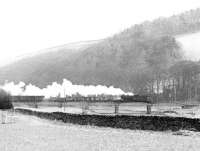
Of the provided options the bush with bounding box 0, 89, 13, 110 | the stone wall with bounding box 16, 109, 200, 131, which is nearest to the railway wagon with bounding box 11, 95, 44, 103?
the stone wall with bounding box 16, 109, 200, 131

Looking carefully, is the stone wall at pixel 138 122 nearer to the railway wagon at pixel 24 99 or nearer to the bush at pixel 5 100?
the bush at pixel 5 100

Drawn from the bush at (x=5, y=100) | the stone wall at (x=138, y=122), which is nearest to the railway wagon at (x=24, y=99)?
the stone wall at (x=138, y=122)

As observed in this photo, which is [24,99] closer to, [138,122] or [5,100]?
[5,100]

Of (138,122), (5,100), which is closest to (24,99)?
(5,100)

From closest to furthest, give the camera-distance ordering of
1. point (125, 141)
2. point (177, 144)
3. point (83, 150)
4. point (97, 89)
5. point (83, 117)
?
1. point (83, 150)
2. point (177, 144)
3. point (125, 141)
4. point (83, 117)
5. point (97, 89)

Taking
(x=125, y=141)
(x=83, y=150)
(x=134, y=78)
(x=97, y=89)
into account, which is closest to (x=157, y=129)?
(x=125, y=141)

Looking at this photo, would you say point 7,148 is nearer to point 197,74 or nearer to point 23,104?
point 23,104

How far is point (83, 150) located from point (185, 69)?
155716mm

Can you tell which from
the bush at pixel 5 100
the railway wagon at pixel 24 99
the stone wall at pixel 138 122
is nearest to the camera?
the stone wall at pixel 138 122

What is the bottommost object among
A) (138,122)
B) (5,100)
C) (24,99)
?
(138,122)

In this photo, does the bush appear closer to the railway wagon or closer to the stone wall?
the stone wall

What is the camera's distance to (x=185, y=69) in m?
174

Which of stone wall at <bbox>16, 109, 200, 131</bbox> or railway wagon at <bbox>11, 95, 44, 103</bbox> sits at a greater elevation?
railway wagon at <bbox>11, 95, 44, 103</bbox>

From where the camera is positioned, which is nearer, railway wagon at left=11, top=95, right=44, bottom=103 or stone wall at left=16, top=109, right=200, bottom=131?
stone wall at left=16, top=109, right=200, bottom=131
